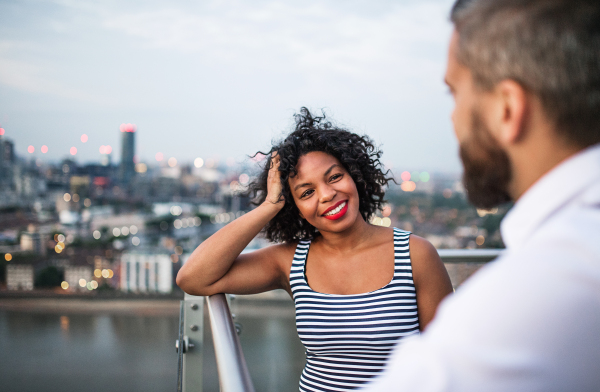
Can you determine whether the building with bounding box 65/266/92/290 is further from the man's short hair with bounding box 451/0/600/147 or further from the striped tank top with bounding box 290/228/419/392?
the man's short hair with bounding box 451/0/600/147

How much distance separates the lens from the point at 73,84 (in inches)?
495

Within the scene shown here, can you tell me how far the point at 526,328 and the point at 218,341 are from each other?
0.95 metres

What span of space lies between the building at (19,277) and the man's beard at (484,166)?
138 inches

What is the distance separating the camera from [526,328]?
357 millimetres

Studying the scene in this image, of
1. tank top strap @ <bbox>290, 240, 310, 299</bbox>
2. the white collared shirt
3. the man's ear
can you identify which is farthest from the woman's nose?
the white collared shirt

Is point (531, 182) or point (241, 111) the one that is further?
point (241, 111)

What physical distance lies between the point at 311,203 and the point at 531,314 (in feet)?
4.34

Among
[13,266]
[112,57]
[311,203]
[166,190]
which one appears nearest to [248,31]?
[112,57]

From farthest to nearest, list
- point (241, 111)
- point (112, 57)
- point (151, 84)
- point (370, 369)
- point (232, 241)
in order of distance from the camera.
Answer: point (151, 84) → point (241, 111) → point (112, 57) → point (232, 241) → point (370, 369)

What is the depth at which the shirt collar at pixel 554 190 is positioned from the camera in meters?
0.43

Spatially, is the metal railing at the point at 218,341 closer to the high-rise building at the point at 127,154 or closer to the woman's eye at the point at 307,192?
the woman's eye at the point at 307,192

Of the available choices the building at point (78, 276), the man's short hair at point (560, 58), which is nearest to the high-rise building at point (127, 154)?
the building at point (78, 276)

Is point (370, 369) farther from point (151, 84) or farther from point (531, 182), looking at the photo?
point (151, 84)

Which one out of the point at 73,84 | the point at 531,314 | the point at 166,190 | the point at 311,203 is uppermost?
the point at 73,84
